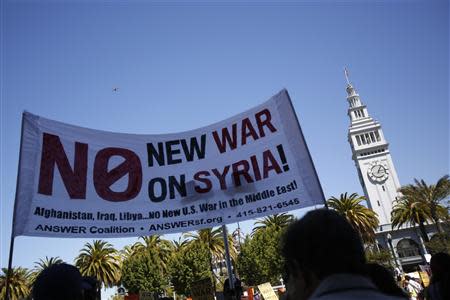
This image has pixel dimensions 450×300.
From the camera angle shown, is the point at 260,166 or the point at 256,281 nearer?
the point at 260,166

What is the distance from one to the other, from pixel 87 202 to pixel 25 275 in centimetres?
6175

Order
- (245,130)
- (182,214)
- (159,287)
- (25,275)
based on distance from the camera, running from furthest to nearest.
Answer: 1. (25,275)
2. (159,287)
3. (245,130)
4. (182,214)

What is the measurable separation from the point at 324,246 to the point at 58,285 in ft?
4.31

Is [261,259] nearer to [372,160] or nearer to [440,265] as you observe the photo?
[440,265]

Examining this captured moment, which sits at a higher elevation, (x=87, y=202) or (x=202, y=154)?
(x=202, y=154)

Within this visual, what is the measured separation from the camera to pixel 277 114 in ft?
19.8

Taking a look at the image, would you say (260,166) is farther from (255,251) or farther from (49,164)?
(255,251)

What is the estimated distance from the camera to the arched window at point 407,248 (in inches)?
2830

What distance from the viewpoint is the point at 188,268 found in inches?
1827

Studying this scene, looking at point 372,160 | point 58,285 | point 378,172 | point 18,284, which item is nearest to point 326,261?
point 58,285

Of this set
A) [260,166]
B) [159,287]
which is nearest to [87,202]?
[260,166]

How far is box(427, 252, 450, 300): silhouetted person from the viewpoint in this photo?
395cm

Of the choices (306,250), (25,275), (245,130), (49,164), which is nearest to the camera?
(306,250)

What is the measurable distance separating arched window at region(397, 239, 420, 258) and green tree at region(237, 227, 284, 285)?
33826mm
